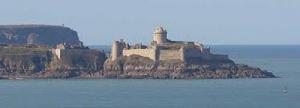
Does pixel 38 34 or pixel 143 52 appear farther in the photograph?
pixel 38 34

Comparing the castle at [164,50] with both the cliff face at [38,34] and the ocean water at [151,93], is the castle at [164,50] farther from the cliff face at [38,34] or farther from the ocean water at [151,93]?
the cliff face at [38,34]

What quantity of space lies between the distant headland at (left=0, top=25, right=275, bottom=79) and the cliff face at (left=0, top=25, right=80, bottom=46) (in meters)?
66.1

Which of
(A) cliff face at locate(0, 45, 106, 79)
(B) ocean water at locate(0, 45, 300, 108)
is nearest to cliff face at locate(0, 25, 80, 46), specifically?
(A) cliff face at locate(0, 45, 106, 79)

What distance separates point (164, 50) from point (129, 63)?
2.69 metres

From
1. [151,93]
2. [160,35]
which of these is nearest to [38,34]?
[160,35]

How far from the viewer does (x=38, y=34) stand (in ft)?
609

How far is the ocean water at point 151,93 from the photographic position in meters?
76.9

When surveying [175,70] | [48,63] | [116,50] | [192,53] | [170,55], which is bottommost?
[175,70]

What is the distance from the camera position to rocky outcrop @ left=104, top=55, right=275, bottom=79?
10006 cm

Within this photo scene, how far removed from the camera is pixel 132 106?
75438mm

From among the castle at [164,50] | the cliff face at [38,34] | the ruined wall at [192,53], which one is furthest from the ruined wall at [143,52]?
the cliff face at [38,34]

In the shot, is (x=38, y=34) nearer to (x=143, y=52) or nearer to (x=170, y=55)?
(x=143, y=52)

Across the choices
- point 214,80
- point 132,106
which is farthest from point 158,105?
point 214,80

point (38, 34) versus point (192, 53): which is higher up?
point (38, 34)
